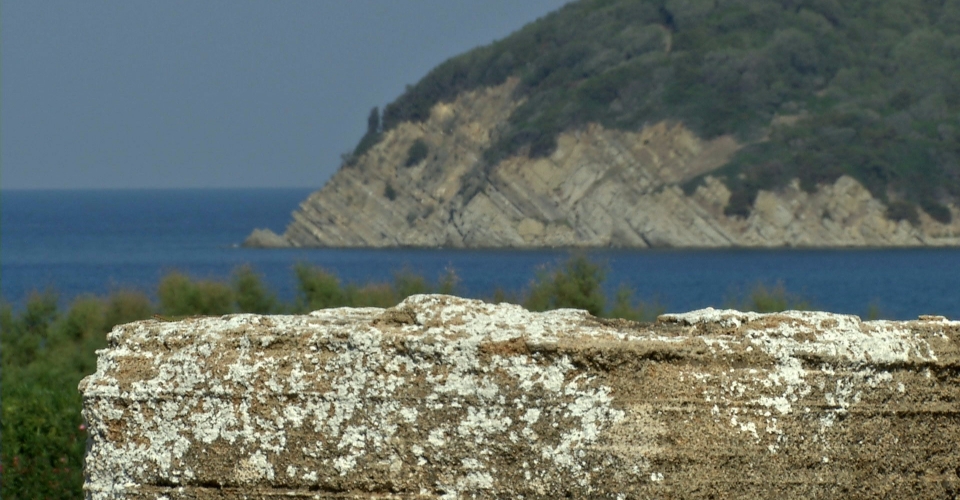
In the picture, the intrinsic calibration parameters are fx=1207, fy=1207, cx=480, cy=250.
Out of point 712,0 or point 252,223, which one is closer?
point 712,0

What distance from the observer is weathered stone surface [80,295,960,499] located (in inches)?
A: 154

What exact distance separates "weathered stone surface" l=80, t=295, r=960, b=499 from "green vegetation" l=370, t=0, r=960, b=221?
269ft

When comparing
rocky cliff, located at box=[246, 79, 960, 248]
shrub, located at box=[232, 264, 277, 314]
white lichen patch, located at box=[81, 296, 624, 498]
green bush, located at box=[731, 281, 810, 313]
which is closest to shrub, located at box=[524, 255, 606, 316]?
green bush, located at box=[731, 281, 810, 313]

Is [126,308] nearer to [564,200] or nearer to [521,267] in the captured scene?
[521,267]

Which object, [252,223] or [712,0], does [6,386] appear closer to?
[712,0]

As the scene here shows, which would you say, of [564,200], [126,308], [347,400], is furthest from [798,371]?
[564,200]

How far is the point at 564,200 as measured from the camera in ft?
292

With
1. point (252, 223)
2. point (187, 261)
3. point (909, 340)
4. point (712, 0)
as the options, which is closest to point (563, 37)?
point (712, 0)

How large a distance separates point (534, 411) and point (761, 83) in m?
95.9

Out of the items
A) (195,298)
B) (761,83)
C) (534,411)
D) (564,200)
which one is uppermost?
(534,411)

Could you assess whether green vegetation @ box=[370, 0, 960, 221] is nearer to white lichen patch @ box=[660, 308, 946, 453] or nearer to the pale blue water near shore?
the pale blue water near shore

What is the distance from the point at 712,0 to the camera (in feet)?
351

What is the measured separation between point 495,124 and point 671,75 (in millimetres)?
14771

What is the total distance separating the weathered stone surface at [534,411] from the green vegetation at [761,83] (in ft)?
269
